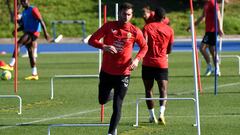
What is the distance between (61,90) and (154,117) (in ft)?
22.5

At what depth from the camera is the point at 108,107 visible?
18422 mm

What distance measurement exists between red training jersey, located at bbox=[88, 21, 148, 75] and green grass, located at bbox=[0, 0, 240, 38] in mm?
39265

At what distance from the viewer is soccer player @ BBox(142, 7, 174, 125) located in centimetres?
1566

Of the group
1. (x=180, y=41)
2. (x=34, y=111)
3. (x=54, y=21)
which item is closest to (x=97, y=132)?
(x=34, y=111)

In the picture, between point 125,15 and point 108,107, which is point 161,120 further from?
point 108,107

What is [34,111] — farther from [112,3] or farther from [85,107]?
[112,3]

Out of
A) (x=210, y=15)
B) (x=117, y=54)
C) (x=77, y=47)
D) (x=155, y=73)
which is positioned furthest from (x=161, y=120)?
(x=77, y=47)

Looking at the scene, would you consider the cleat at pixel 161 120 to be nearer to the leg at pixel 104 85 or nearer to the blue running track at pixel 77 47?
the leg at pixel 104 85

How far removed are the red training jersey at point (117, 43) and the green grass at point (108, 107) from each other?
4.13ft

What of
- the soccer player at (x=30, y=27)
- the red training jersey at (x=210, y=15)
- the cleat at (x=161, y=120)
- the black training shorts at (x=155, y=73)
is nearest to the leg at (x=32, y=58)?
the soccer player at (x=30, y=27)

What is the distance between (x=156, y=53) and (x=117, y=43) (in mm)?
2239

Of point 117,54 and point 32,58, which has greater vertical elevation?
point 117,54

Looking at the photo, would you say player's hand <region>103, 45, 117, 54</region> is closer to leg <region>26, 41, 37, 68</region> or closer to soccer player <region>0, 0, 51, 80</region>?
leg <region>26, 41, 37, 68</region>

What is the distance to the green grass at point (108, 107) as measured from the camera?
14734 millimetres
